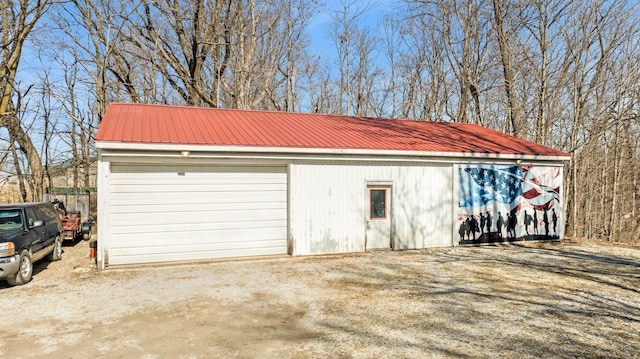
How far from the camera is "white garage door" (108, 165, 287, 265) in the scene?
8391mm

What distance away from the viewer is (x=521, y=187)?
11.7 m

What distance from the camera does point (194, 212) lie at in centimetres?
891

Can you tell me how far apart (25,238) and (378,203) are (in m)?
7.83

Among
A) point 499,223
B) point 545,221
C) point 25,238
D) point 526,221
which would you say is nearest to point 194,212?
point 25,238

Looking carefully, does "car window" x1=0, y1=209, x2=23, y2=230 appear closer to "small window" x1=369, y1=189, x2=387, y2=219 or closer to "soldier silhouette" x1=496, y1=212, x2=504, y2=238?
"small window" x1=369, y1=189, x2=387, y2=219

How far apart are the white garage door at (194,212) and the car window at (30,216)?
1.43 metres

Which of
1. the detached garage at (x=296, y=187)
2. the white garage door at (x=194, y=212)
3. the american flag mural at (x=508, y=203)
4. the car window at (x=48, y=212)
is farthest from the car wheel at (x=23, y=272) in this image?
the american flag mural at (x=508, y=203)

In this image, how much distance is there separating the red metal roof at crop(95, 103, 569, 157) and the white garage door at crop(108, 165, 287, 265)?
0.75 metres

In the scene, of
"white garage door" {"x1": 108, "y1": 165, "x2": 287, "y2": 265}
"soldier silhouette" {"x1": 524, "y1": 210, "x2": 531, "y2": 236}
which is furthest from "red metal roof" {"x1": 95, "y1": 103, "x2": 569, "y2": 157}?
"soldier silhouette" {"x1": 524, "y1": 210, "x2": 531, "y2": 236}

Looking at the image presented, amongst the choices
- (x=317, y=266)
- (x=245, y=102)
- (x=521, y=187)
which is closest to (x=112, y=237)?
(x=317, y=266)

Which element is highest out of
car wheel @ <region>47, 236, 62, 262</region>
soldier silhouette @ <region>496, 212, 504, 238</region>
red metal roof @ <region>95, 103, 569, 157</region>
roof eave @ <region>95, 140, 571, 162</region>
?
red metal roof @ <region>95, 103, 569, 157</region>

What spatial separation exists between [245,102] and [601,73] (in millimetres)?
16732

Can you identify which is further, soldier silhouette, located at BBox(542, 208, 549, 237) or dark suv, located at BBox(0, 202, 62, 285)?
soldier silhouette, located at BBox(542, 208, 549, 237)

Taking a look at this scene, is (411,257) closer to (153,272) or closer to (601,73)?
(153,272)
